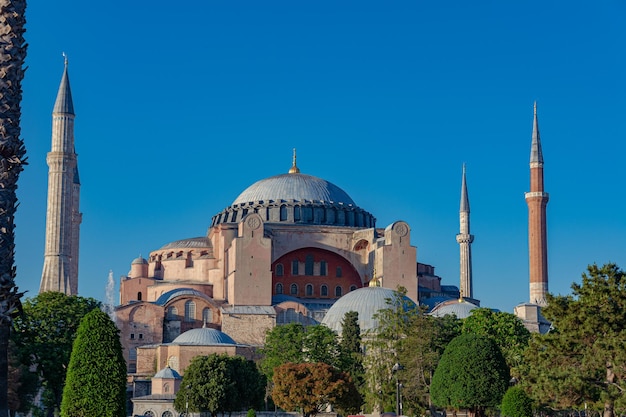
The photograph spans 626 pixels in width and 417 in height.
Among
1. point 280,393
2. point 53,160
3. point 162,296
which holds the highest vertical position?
point 53,160

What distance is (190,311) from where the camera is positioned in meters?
52.7

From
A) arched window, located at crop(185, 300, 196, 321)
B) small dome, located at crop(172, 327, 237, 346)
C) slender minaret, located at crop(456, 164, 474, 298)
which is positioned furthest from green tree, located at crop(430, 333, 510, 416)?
slender minaret, located at crop(456, 164, 474, 298)

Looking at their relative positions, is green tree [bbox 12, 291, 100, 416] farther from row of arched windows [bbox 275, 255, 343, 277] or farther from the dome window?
the dome window

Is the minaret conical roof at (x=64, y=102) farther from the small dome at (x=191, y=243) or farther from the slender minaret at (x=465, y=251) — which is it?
the slender minaret at (x=465, y=251)

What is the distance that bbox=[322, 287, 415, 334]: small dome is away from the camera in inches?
1923

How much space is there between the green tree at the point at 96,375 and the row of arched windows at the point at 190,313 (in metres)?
28.7

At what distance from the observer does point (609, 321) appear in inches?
989

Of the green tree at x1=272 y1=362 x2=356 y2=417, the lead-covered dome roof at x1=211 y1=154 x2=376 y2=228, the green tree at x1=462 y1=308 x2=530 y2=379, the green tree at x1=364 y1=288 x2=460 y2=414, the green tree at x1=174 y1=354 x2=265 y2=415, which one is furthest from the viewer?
the lead-covered dome roof at x1=211 y1=154 x2=376 y2=228

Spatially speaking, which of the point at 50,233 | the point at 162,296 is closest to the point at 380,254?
the point at 162,296

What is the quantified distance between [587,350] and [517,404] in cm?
439

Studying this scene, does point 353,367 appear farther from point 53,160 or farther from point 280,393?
point 53,160

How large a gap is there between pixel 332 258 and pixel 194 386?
67.3 feet

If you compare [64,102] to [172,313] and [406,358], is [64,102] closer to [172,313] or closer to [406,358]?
[172,313]

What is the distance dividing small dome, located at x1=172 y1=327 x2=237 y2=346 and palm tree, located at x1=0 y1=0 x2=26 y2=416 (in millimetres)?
33490
